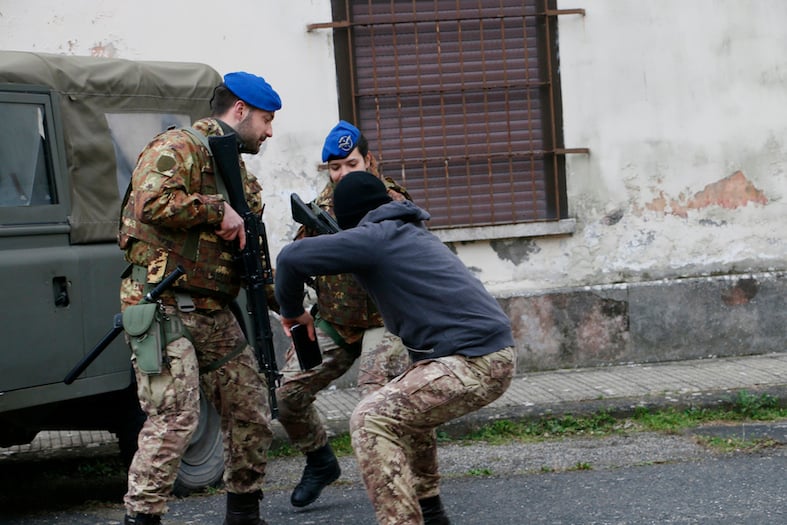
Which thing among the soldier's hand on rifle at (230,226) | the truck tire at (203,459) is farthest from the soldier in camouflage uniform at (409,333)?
the truck tire at (203,459)

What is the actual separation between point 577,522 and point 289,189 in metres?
4.28

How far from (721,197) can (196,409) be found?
570 centimetres

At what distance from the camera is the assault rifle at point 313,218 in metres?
5.02

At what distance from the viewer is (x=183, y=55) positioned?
847 cm

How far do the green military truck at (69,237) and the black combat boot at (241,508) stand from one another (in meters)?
0.87

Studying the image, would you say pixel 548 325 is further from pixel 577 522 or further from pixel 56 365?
pixel 56 365

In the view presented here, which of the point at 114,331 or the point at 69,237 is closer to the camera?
the point at 114,331

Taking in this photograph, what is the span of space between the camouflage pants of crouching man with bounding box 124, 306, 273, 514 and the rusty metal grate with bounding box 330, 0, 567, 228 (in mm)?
4265

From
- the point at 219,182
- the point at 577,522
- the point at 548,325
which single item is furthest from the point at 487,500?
the point at 548,325

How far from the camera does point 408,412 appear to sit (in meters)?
4.03

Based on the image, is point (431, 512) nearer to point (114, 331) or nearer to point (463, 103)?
point (114, 331)

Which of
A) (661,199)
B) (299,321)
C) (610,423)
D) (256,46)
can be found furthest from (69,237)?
(661,199)

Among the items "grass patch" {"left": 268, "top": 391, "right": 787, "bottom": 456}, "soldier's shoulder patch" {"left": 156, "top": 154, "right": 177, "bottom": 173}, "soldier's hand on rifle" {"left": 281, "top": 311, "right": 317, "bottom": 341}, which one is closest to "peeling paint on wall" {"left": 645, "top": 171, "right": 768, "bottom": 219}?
"grass patch" {"left": 268, "top": 391, "right": 787, "bottom": 456}

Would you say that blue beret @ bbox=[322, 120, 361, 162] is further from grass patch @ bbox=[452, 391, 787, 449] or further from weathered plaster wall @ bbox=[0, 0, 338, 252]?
weathered plaster wall @ bbox=[0, 0, 338, 252]
